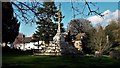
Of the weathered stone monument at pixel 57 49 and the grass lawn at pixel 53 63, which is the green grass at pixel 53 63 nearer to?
the grass lawn at pixel 53 63

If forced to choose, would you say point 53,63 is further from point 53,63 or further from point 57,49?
point 57,49

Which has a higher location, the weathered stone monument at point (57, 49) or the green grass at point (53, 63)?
the weathered stone monument at point (57, 49)

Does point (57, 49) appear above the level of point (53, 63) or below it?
above

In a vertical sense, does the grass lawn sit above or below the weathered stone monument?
below

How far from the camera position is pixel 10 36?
160 feet

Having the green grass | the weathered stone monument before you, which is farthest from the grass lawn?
the weathered stone monument

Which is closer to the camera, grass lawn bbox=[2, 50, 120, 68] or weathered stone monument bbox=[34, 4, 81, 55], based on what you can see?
grass lawn bbox=[2, 50, 120, 68]

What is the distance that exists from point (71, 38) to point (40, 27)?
29.4 ft

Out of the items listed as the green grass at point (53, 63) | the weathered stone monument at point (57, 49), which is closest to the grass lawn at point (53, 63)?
the green grass at point (53, 63)

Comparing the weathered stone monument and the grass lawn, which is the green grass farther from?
the weathered stone monument

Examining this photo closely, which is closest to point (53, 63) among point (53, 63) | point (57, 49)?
point (53, 63)

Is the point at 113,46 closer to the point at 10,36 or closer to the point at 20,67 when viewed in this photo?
the point at 10,36

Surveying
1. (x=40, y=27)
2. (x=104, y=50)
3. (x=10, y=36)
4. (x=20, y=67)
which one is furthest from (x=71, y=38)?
(x=20, y=67)

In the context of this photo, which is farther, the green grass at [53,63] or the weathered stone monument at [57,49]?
the weathered stone monument at [57,49]
